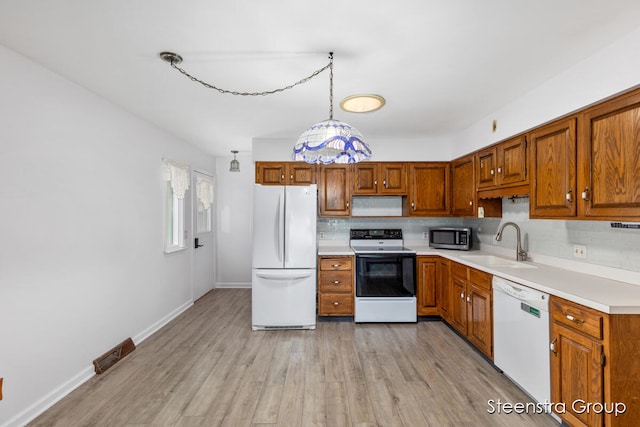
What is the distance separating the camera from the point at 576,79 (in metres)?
2.08

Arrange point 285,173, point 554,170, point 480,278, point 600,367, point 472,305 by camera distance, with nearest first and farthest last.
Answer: point 600,367
point 554,170
point 480,278
point 472,305
point 285,173

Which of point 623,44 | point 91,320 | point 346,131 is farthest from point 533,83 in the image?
point 91,320

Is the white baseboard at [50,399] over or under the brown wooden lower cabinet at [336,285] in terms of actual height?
under

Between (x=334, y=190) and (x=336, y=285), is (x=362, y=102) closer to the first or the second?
(x=334, y=190)

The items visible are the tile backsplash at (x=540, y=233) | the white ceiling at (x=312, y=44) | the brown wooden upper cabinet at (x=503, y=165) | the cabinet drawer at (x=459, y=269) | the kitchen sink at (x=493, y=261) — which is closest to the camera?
the white ceiling at (x=312, y=44)

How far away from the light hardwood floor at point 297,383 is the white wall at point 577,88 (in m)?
2.12

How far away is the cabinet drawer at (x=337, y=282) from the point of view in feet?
12.2

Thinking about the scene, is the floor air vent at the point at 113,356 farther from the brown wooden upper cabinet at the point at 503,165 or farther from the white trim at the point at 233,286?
the brown wooden upper cabinet at the point at 503,165

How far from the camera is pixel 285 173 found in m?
4.09

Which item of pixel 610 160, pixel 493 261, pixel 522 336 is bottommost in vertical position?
pixel 522 336

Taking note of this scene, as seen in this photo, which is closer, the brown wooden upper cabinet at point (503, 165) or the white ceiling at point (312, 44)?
the white ceiling at point (312, 44)

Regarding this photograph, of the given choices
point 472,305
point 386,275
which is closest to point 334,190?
point 386,275

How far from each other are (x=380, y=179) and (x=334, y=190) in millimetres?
648

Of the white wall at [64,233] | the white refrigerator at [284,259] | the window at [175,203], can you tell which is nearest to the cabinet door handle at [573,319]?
the white refrigerator at [284,259]
